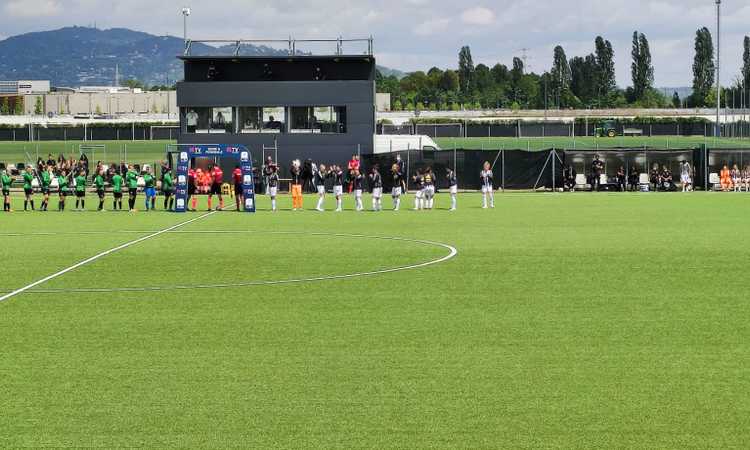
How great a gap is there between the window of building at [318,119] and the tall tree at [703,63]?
13282cm

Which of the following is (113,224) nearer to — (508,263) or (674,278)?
(508,263)

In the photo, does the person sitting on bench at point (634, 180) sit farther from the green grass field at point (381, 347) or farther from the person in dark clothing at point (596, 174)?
the green grass field at point (381, 347)

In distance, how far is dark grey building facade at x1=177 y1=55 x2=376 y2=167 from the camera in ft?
206

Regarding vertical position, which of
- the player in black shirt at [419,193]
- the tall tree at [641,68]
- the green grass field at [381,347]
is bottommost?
the green grass field at [381,347]

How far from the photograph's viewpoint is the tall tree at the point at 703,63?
186 meters

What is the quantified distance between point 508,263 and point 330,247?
222 inches

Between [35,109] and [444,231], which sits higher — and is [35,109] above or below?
above

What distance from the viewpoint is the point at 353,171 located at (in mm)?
44031

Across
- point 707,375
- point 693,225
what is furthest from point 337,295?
point 693,225

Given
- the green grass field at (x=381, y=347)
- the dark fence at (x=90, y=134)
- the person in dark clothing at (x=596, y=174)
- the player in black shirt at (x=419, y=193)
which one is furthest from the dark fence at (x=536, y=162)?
the dark fence at (x=90, y=134)

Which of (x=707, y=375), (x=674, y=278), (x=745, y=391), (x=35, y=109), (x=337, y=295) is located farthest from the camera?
Result: (x=35, y=109)

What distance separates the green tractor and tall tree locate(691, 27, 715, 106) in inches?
2486

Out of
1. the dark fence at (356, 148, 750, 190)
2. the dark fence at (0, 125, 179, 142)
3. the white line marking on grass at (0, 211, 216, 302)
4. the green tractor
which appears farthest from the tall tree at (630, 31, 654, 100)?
the white line marking on grass at (0, 211, 216, 302)

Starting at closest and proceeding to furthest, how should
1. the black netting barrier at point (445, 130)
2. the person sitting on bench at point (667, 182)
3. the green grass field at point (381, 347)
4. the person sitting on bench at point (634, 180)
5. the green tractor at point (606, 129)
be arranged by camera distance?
the green grass field at point (381, 347) → the person sitting on bench at point (667, 182) → the person sitting on bench at point (634, 180) → the black netting barrier at point (445, 130) → the green tractor at point (606, 129)
